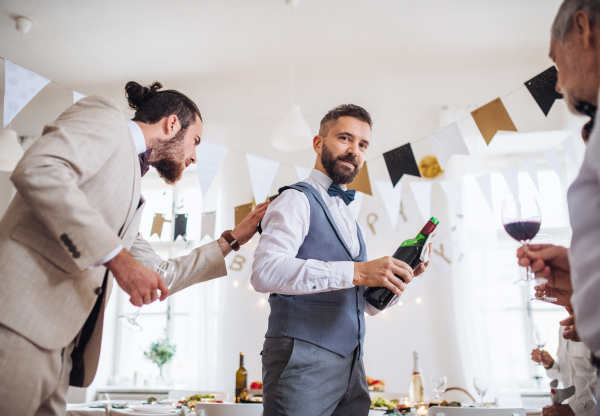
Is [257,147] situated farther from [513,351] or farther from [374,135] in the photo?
[513,351]

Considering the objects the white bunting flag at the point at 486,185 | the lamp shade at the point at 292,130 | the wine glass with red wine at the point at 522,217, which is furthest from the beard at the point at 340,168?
the white bunting flag at the point at 486,185

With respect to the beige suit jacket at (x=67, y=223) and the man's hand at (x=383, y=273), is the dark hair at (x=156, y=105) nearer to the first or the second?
the beige suit jacket at (x=67, y=223)

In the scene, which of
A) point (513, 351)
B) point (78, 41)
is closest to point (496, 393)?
point (513, 351)

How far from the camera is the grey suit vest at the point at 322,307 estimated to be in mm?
1353

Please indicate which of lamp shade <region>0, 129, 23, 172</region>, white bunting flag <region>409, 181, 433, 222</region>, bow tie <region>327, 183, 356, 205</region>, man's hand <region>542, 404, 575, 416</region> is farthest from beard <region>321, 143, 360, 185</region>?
lamp shade <region>0, 129, 23, 172</region>

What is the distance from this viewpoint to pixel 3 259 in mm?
1075

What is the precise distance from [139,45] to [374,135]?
2.46 m

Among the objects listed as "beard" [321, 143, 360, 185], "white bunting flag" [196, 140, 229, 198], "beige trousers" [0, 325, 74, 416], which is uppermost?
"white bunting flag" [196, 140, 229, 198]

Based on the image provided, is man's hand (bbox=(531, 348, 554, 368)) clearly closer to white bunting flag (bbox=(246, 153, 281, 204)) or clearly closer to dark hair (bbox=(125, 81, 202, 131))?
white bunting flag (bbox=(246, 153, 281, 204))

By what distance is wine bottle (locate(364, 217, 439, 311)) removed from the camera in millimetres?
1471

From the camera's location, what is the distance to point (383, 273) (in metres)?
1.29

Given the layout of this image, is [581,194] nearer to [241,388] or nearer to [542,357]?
[542,357]

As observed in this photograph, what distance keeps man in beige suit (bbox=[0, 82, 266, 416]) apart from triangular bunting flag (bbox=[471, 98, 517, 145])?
7.30 feet

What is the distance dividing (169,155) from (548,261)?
Answer: 119cm
